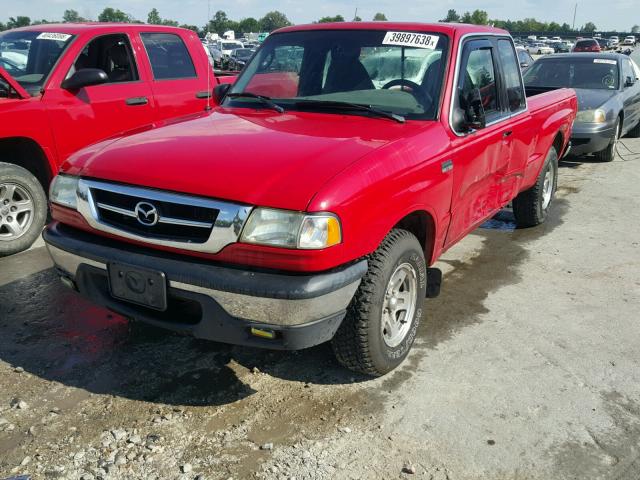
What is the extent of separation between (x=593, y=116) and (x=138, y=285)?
792 cm

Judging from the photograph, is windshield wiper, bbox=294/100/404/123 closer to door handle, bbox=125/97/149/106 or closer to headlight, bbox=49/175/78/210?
headlight, bbox=49/175/78/210

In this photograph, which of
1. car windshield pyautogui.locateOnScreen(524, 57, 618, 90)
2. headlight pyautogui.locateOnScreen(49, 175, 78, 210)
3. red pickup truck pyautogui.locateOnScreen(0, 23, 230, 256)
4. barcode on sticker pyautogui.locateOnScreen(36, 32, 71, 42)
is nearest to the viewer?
headlight pyautogui.locateOnScreen(49, 175, 78, 210)

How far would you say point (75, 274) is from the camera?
3.18 m

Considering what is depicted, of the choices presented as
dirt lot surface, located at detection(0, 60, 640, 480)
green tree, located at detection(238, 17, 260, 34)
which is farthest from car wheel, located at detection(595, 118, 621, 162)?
green tree, located at detection(238, 17, 260, 34)

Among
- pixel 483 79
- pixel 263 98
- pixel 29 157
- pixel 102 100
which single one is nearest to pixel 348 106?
pixel 263 98

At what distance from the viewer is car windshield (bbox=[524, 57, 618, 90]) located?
988cm

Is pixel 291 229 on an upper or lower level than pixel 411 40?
lower

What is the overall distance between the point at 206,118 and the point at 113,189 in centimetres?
110

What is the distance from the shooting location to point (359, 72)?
4055 millimetres

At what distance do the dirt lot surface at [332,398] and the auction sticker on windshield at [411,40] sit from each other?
1.80 m

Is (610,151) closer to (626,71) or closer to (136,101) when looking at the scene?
(626,71)

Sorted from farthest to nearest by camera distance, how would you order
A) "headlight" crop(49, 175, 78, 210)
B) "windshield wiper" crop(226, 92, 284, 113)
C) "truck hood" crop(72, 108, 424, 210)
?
Result: "windshield wiper" crop(226, 92, 284, 113) → "headlight" crop(49, 175, 78, 210) → "truck hood" crop(72, 108, 424, 210)

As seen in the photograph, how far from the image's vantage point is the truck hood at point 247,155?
2.76m

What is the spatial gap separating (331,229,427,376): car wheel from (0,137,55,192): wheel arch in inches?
142
